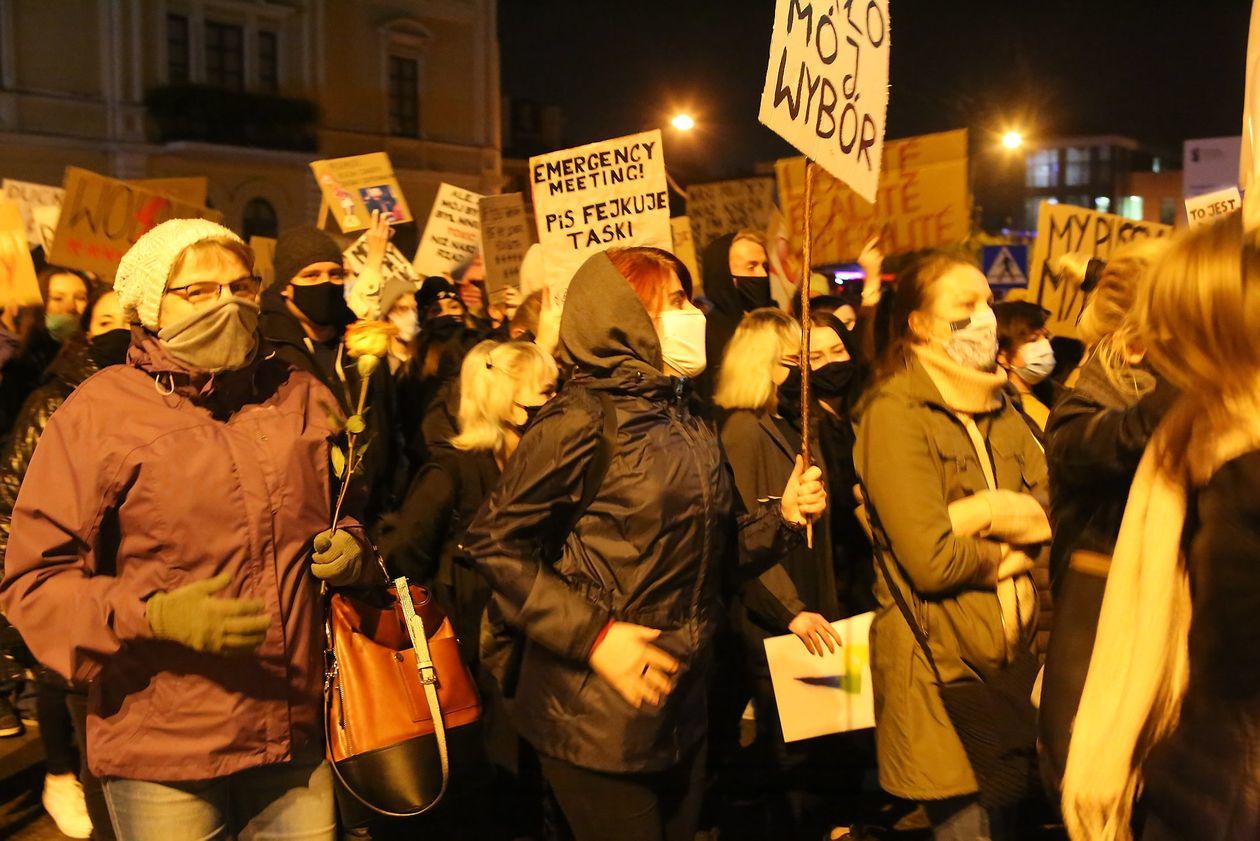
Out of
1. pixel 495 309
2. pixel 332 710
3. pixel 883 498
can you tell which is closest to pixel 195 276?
pixel 332 710

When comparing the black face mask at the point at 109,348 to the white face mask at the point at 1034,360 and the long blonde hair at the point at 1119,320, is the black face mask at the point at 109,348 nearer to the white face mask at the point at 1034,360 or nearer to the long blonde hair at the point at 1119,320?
the long blonde hair at the point at 1119,320

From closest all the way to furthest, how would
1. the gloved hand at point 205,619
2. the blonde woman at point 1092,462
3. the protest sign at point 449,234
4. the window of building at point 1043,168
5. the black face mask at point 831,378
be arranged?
the blonde woman at point 1092,462 < the gloved hand at point 205,619 < the black face mask at point 831,378 < the protest sign at point 449,234 < the window of building at point 1043,168

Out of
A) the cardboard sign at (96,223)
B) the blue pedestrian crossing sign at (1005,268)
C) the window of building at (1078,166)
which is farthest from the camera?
the window of building at (1078,166)

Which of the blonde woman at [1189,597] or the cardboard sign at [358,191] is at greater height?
the cardboard sign at [358,191]

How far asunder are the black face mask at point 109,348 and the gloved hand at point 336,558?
1957 millimetres

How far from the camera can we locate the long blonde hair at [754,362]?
5.45m

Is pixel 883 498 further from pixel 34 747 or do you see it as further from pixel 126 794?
pixel 34 747

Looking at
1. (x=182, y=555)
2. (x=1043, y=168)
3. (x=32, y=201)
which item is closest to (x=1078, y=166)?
(x=1043, y=168)

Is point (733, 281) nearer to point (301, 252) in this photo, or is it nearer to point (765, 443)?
point (765, 443)

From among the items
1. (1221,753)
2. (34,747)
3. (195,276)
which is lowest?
(34,747)

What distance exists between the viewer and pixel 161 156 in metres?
31.3

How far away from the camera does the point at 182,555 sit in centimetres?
307

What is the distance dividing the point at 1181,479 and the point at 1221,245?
40 centimetres

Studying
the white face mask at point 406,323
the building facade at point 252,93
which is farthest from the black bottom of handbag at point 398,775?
the building facade at point 252,93
